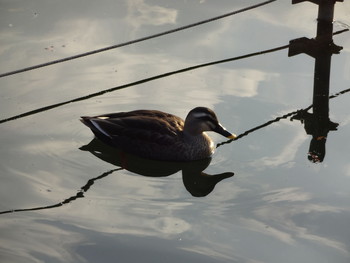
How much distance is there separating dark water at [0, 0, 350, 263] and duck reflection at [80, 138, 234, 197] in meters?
0.02

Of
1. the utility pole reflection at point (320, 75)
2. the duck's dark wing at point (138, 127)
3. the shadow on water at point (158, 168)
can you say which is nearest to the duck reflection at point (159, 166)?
the shadow on water at point (158, 168)

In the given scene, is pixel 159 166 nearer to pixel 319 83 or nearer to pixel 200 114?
pixel 200 114

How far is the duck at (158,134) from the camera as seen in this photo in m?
9.17

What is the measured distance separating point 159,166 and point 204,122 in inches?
25.3

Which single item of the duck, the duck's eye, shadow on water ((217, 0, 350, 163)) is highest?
shadow on water ((217, 0, 350, 163))

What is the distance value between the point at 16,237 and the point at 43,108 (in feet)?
8.07

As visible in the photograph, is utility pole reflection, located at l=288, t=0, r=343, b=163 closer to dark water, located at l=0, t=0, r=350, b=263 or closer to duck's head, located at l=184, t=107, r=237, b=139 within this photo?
dark water, located at l=0, t=0, r=350, b=263

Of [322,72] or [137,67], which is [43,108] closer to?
[137,67]

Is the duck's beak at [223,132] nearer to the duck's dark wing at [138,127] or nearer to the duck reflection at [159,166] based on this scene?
the duck reflection at [159,166]

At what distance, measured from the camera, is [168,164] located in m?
9.22

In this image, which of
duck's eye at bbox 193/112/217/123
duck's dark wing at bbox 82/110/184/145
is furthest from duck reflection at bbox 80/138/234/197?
duck's eye at bbox 193/112/217/123

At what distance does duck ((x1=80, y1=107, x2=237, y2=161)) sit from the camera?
30.1 feet

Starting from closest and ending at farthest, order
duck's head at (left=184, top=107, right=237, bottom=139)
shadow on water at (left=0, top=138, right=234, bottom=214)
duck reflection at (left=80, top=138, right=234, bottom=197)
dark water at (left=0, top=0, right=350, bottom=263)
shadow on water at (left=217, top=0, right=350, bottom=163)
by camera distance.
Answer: dark water at (left=0, top=0, right=350, bottom=263)
shadow on water at (left=0, top=138, right=234, bottom=214)
duck reflection at (left=80, top=138, right=234, bottom=197)
duck's head at (left=184, top=107, right=237, bottom=139)
shadow on water at (left=217, top=0, right=350, bottom=163)

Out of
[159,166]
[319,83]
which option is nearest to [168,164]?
[159,166]
